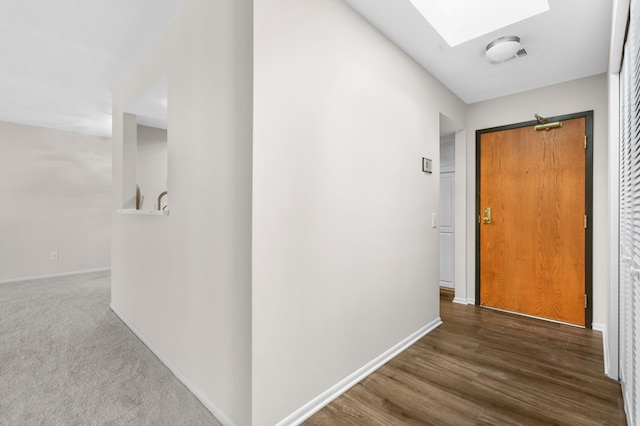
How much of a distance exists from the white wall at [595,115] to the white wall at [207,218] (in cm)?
302

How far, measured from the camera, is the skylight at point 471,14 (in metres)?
2.07

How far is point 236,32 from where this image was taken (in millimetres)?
1524

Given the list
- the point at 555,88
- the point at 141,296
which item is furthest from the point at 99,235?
the point at 555,88

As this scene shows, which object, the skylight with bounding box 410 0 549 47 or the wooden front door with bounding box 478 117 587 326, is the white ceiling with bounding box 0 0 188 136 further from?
the wooden front door with bounding box 478 117 587 326

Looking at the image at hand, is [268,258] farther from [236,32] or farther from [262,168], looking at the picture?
[236,32]

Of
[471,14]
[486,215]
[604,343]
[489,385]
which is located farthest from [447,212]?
[489,385]

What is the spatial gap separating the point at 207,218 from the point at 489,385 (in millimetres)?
2068

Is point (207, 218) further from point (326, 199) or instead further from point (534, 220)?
point (534, 220)

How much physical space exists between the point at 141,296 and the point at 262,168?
75.7 inches

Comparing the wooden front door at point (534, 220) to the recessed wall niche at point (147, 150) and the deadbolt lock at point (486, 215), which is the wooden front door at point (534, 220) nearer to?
the deadbolt lock at point (486, 215)

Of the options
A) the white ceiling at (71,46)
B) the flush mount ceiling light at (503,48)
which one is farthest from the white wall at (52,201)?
the flush mount ceiling light at (503,48)

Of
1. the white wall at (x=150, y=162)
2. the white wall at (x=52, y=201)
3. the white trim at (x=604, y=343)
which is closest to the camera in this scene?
the white trim at (x=604, y=343)

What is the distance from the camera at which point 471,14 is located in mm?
2320

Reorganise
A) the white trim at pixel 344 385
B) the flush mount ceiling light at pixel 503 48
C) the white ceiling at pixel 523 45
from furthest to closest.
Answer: the flush mount ceiling light at pixel 503 48 → the white ceiling at pixel 523 45 → the white trim at pixel 344 385
